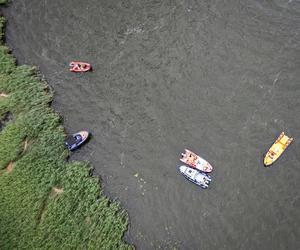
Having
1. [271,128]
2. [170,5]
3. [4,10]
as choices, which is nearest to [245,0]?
[170,5]

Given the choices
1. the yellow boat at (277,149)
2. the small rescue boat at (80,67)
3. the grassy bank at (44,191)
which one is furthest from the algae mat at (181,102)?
the grassy bank at (44,191)

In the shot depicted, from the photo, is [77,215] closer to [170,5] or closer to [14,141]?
[14,141]

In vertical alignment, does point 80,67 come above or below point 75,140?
above

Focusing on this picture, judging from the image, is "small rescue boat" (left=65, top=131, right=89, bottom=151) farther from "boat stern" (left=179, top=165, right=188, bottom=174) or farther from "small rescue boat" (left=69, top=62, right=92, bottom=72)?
"boat stern" (left=179, top=165, right=188, bottom=174)

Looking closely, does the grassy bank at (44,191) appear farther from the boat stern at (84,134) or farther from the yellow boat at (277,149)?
the yellow boat at (277,149)

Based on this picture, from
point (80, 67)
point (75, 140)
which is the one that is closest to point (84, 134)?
point (75, 140)

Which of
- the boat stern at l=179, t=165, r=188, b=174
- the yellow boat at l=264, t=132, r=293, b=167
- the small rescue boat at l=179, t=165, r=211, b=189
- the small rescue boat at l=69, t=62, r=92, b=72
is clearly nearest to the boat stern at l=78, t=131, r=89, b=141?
the small rescue boat at l=69, t=62, r=92, b=72

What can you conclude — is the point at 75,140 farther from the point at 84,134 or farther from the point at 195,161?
the point at 195,161

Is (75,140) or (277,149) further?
(75,140)
